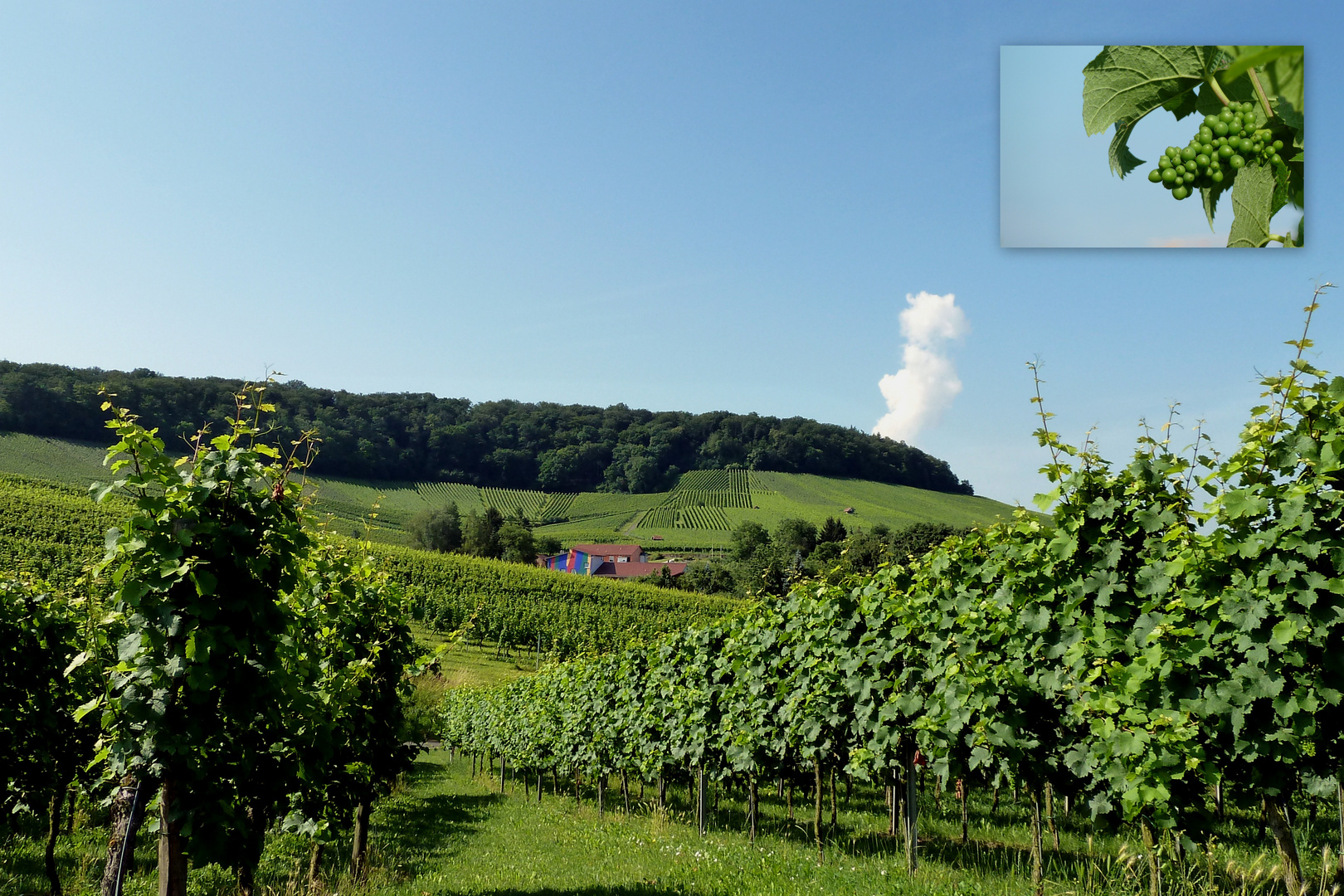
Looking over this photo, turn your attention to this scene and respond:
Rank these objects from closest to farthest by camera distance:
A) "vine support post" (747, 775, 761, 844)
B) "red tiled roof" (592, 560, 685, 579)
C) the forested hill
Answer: "vine support post" (747, 775, 761, 844) < "red tiled roof" (592, 560, 685, 579) < the forested hill

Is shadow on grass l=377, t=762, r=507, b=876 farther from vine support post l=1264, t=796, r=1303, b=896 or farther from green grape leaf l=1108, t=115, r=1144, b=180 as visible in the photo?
green grape leaf l=1108, t=115, r=1144, b=180

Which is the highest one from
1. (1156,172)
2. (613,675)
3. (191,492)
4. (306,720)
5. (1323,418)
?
(1156,172)

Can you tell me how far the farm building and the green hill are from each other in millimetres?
6221

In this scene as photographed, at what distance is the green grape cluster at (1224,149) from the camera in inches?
104

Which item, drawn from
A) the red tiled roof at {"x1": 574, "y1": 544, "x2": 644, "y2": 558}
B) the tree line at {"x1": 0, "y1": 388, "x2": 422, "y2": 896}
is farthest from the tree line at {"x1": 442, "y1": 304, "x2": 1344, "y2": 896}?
the red tiled roof at {"x1": 574, "y1": 544, "x2": 644, "y2": 558}

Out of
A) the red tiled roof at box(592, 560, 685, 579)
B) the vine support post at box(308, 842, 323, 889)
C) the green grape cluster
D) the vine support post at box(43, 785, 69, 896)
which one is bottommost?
the red tiled roof at box(592, 560, 685, 579)

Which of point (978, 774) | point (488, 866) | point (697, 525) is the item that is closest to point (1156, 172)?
point (978, 774)

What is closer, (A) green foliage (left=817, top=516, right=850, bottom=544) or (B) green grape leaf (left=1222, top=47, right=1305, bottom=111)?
(B) green grape leaf (left=1222, top=47, right=1305, bottom=111)

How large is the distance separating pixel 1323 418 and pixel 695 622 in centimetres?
A: 802

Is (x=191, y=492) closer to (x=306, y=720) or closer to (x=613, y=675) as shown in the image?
(x=306, y=720)

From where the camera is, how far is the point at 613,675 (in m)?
12.6

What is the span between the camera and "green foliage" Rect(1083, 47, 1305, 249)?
2.62m

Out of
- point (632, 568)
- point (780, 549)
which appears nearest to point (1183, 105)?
point (780, 549)

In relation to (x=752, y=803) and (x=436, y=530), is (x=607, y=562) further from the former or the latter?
(x=752, y=803)
